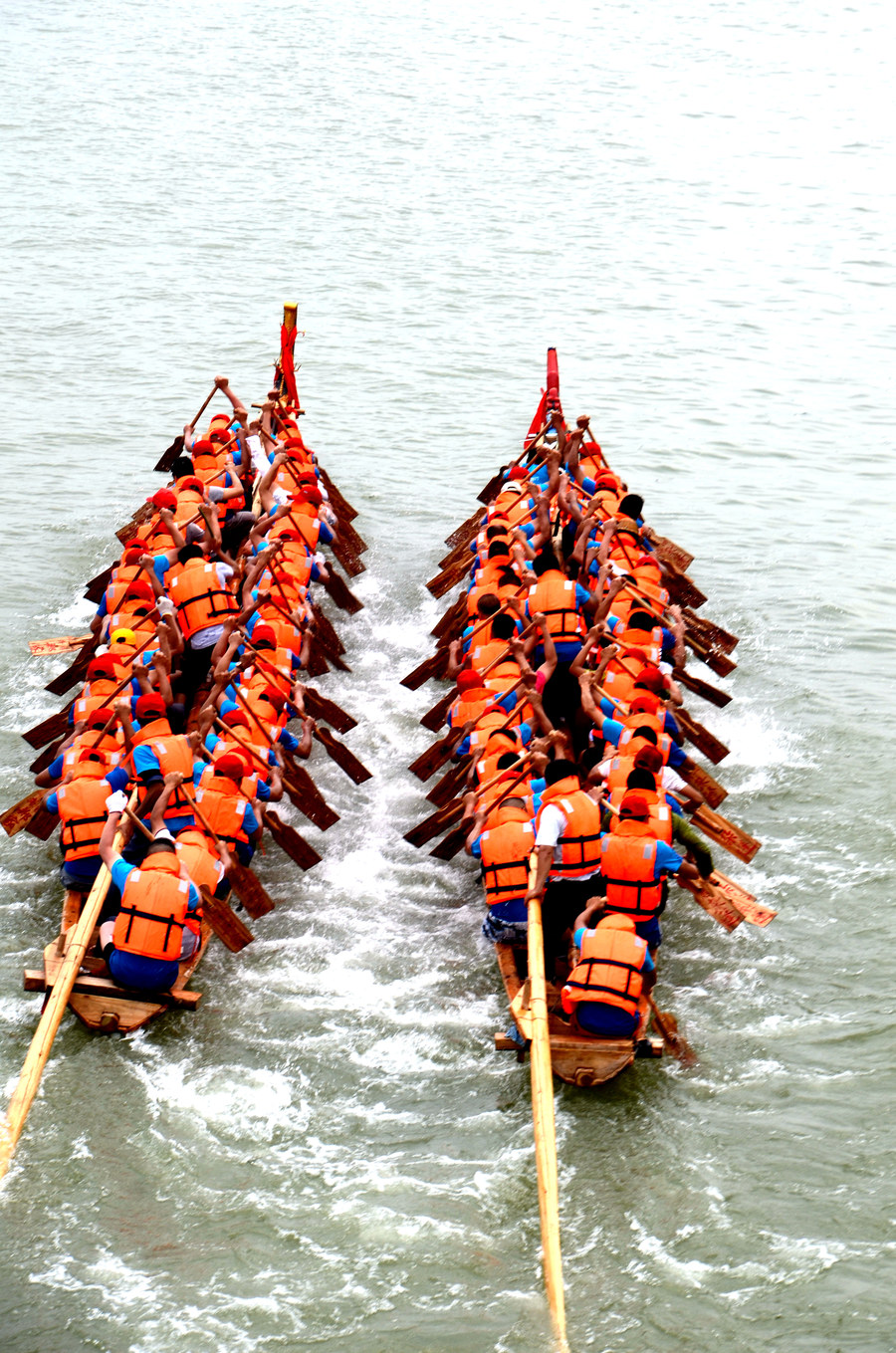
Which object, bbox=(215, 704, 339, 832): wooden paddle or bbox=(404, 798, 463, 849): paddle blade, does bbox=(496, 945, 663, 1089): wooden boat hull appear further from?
bbox=(215, 704, 339, 832): wooden paddle

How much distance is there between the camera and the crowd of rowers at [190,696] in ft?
25.3

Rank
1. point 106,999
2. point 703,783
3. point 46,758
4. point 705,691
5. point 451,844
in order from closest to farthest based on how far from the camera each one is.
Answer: point 106,999, point 451,844, point 703,783, point 46,758, point 705,691

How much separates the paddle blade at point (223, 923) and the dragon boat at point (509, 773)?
1.37m

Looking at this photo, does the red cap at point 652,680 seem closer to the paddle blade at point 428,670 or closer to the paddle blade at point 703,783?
the paddle blade at point 703,783

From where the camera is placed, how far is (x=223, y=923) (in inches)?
318

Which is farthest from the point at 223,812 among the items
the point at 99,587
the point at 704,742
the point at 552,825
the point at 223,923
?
the point at 99,587

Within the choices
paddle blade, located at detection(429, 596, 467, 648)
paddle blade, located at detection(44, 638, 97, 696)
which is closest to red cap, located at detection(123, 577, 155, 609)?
paddle blade, located at detection(44, 638, 97, 696)

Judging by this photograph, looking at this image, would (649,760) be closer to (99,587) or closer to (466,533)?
(99,587)

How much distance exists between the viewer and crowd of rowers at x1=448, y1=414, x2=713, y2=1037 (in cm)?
762

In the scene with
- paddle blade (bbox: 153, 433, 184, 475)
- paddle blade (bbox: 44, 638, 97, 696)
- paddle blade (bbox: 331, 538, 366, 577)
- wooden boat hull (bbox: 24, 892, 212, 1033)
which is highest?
paddle blade (bbox: 153, 433, 184, 475)

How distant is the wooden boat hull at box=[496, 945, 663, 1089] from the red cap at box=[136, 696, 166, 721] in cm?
290

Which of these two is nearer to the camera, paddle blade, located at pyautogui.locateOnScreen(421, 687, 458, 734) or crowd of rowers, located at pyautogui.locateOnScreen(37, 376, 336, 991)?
crowd of rowers, located at pyautogui.locateOnScreen(37, 376, 336, 991)

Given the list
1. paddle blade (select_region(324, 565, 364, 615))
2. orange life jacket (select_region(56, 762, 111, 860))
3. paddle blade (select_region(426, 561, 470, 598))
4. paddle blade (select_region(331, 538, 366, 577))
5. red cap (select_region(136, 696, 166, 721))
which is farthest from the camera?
paddle blade (select_region(331, 538, 366, 577))

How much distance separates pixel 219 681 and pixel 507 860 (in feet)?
7.70
